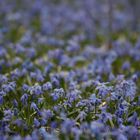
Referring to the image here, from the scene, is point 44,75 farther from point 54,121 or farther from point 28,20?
point 28,20

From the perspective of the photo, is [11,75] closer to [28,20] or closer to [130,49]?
[130,49]

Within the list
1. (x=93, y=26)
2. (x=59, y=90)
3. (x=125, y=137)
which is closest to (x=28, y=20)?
(x=93, y=26)

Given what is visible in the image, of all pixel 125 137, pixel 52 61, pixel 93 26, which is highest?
pixel 93 26

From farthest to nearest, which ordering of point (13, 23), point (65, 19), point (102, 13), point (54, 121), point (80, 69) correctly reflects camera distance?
1. point (102, 13)
2. point (65, 19)
3. point (13, 23)
4. point (80, 69)
5. point (54, 121)

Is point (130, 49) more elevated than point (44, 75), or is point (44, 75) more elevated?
point (130, 49)

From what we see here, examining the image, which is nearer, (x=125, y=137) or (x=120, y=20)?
(x=125, y=137)

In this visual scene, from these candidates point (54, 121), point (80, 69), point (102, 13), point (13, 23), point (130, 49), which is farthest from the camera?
point (102, 13)

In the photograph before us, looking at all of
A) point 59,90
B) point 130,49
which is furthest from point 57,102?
point 130,49
